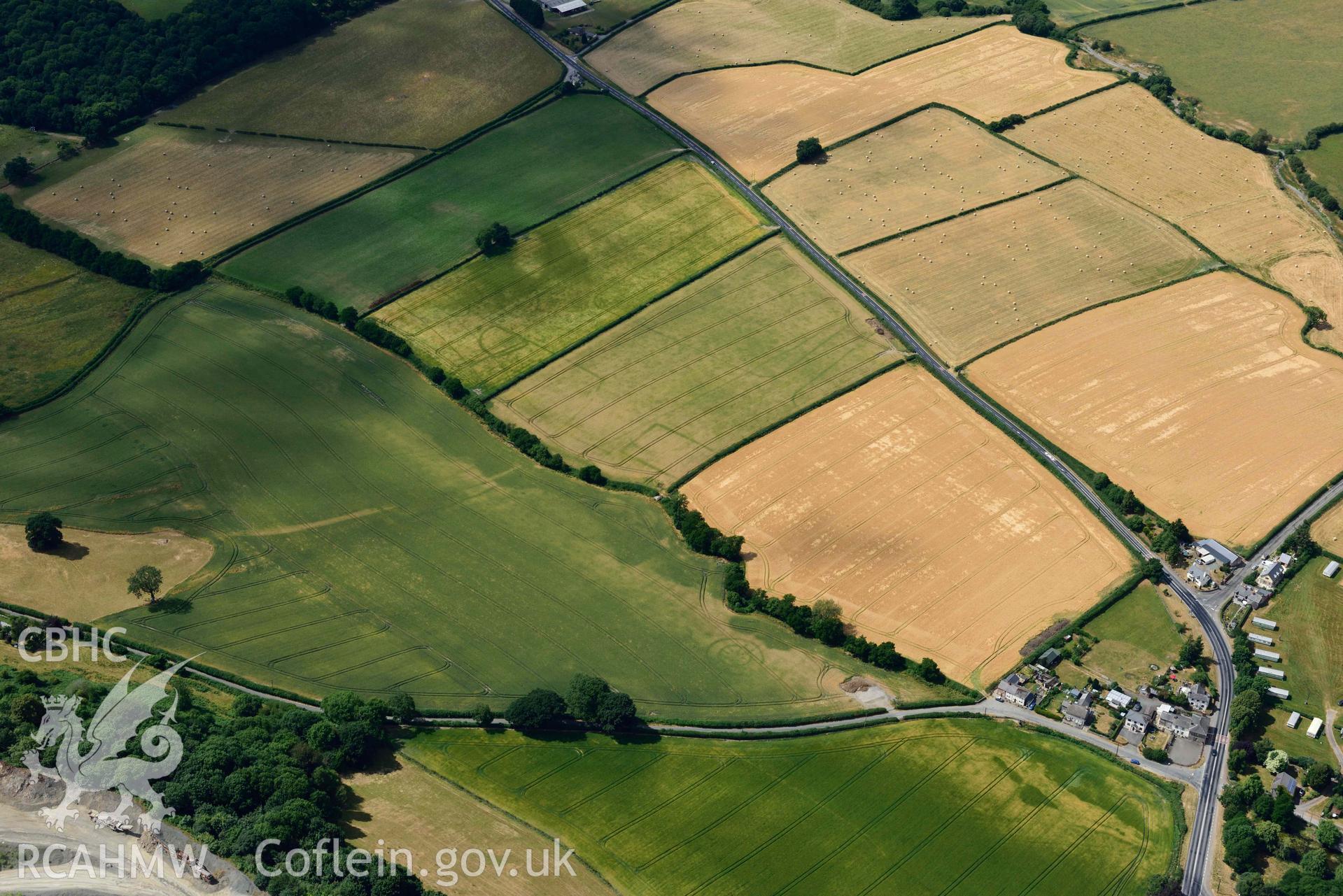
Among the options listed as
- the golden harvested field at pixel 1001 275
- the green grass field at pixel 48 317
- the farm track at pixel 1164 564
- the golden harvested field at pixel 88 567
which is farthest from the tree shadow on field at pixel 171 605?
the golden harvested field at pixel 1001 275

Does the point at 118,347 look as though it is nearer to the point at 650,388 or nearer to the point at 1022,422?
the point at 650,388

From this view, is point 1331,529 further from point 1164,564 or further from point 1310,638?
point 1164,564

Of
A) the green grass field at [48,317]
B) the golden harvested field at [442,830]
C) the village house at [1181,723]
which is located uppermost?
the green grass field at [48,317]

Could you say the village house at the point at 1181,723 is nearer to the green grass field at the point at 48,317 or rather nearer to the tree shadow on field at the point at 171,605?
the tree shadow on field at the point at 171,605

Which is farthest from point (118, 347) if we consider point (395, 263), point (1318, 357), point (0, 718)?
point (1318, 357)

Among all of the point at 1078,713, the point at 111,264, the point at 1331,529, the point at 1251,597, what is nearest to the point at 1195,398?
the point at 1331,529

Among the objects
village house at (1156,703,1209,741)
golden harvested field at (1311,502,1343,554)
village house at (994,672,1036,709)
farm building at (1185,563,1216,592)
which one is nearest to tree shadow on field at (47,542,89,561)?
village house at (994,672,1036,709)
